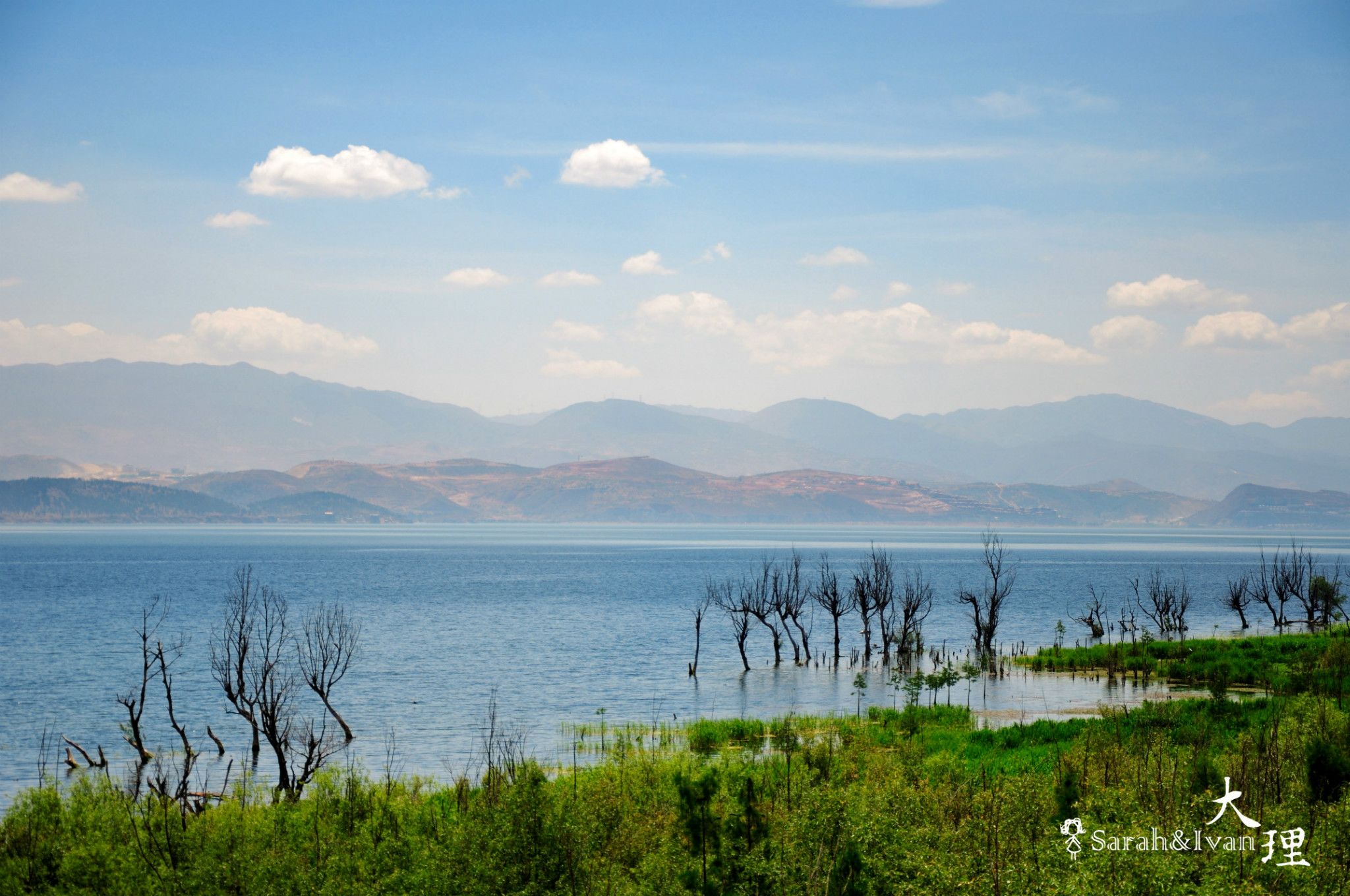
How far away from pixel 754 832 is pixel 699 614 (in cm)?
4348

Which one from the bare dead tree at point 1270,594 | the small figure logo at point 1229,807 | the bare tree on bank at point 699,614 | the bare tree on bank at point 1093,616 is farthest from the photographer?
the bare dead tree at point 1270,594

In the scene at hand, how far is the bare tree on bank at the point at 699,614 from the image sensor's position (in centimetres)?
5303

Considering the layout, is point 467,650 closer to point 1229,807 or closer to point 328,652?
point 328,652

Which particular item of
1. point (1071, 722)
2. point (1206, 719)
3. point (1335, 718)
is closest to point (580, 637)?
point (1071, 722)

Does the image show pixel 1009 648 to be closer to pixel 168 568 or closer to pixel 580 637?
pixel 580 637

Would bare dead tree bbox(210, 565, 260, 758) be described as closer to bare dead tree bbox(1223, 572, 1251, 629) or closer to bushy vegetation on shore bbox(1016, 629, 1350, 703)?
bushy vegetation on shore bbox(1016, 629, 1350, 703)

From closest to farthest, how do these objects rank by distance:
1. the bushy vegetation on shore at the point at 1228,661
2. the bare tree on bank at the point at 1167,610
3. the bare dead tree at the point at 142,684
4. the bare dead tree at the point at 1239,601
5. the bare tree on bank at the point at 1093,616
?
the bare dead tree at the point at 142,684, the bushy vegetation on shore at the point at 1228,661, the bare tree on bank at the point at 1093,616, the bare tree on bank at the point at 1167,610, the bare dead tree at the point at 1239,601

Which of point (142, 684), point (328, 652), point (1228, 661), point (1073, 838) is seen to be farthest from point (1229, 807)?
point (328, 652)

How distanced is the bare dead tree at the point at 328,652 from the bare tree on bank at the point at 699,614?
18.3 m

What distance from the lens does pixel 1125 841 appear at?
30.2ft

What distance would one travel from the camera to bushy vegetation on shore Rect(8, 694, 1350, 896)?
10125 millimetres

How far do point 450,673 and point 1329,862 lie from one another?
159ft

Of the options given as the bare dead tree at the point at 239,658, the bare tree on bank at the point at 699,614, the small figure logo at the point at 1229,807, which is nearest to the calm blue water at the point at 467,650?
the bare tree on bank at the point at 699,614

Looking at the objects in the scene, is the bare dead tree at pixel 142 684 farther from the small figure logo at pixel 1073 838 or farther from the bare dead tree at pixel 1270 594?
the bare dead tree at pixel 1270 594
